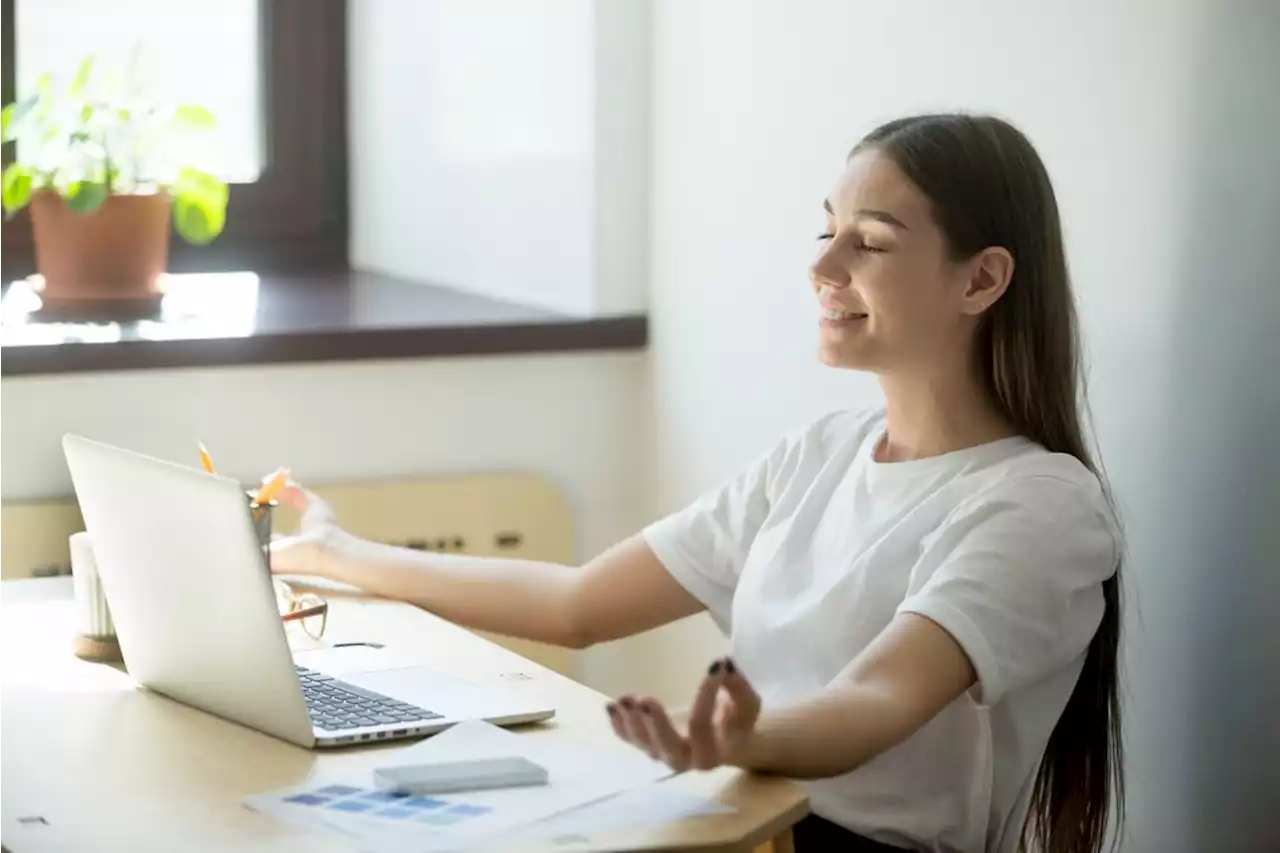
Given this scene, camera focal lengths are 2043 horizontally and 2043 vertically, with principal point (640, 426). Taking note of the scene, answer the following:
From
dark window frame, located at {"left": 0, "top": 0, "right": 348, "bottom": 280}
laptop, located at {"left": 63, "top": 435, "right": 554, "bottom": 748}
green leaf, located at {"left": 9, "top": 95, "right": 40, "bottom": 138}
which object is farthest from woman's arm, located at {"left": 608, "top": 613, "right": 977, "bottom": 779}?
dark window frame, located at {"left": 0, "top": 0, "right": 348, "bottom": 280}

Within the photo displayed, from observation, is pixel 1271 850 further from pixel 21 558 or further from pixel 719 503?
pixel 21 558

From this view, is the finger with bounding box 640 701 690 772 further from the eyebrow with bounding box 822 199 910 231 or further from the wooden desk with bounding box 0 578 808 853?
the eyebrow with bounding box 822 199 910 231

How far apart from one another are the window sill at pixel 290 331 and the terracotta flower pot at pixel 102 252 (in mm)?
49

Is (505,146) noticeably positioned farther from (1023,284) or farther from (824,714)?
(824,714)

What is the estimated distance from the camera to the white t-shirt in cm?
161

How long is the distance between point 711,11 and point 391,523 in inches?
29.3

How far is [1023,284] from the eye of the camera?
173 cm

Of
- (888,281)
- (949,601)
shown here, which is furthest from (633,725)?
(888,281)

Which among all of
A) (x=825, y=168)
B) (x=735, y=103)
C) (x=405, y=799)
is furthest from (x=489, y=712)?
(x=735, y=103)

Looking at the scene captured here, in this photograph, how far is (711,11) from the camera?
2.49 m

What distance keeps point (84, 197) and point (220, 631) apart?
1.07 m

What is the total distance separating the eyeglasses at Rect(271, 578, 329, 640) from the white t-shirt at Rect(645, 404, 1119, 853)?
1.28 ft

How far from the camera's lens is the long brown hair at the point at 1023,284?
1729 mm

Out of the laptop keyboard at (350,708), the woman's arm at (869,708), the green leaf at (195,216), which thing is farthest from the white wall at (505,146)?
the woman's arm at (869,708)
